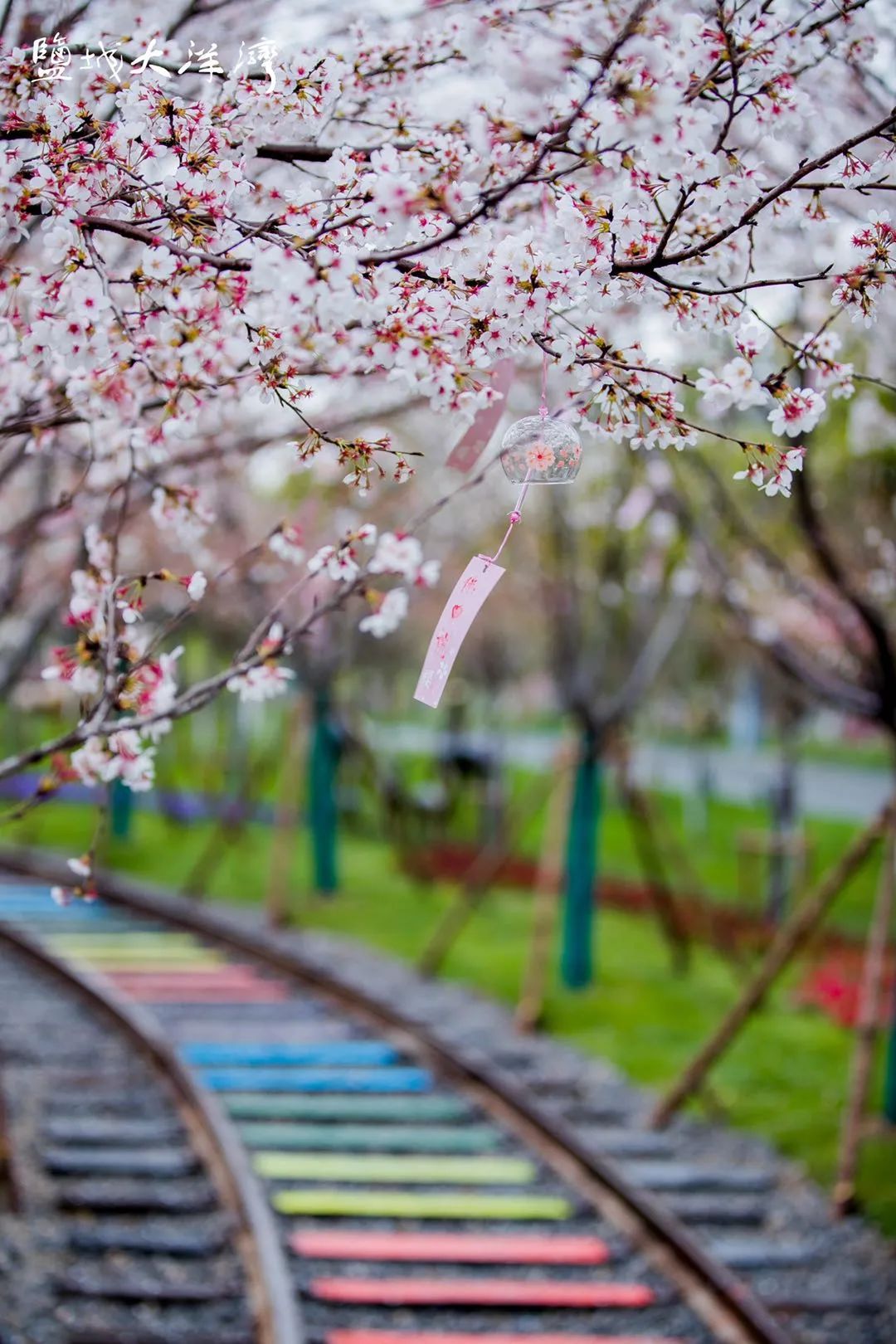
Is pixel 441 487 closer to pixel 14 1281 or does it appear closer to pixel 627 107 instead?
pixel 14 1281

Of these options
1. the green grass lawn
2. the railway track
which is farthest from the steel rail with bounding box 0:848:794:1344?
the green grass lawn

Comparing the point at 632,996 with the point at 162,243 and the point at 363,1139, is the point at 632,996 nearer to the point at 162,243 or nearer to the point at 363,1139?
the point at 363,1139

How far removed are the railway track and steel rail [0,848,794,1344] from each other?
0.06 ft

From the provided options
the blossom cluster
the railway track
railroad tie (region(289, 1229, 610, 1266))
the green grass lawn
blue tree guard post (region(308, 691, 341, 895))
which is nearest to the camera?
the blossom cluster

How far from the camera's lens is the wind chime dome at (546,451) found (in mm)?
3350

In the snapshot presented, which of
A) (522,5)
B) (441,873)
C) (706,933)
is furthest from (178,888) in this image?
(522,5)

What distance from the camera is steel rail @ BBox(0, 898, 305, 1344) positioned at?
→ 5.39 meters

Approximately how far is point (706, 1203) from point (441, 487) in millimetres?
13789

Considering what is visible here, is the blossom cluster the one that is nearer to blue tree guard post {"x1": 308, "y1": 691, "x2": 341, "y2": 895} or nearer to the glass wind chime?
the glass wind chime

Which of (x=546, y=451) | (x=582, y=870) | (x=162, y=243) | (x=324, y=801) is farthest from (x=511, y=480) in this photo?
(x=324, y=801)

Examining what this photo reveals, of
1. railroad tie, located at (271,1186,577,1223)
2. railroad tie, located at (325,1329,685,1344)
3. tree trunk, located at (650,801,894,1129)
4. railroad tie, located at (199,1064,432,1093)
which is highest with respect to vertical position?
tree trunk, located at (650,801,894,1129)

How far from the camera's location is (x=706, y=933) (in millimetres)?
14711

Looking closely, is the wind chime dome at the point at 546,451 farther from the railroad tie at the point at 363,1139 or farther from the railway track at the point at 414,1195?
the railroad tie at the point at 363,1139

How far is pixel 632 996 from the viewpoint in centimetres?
1139
